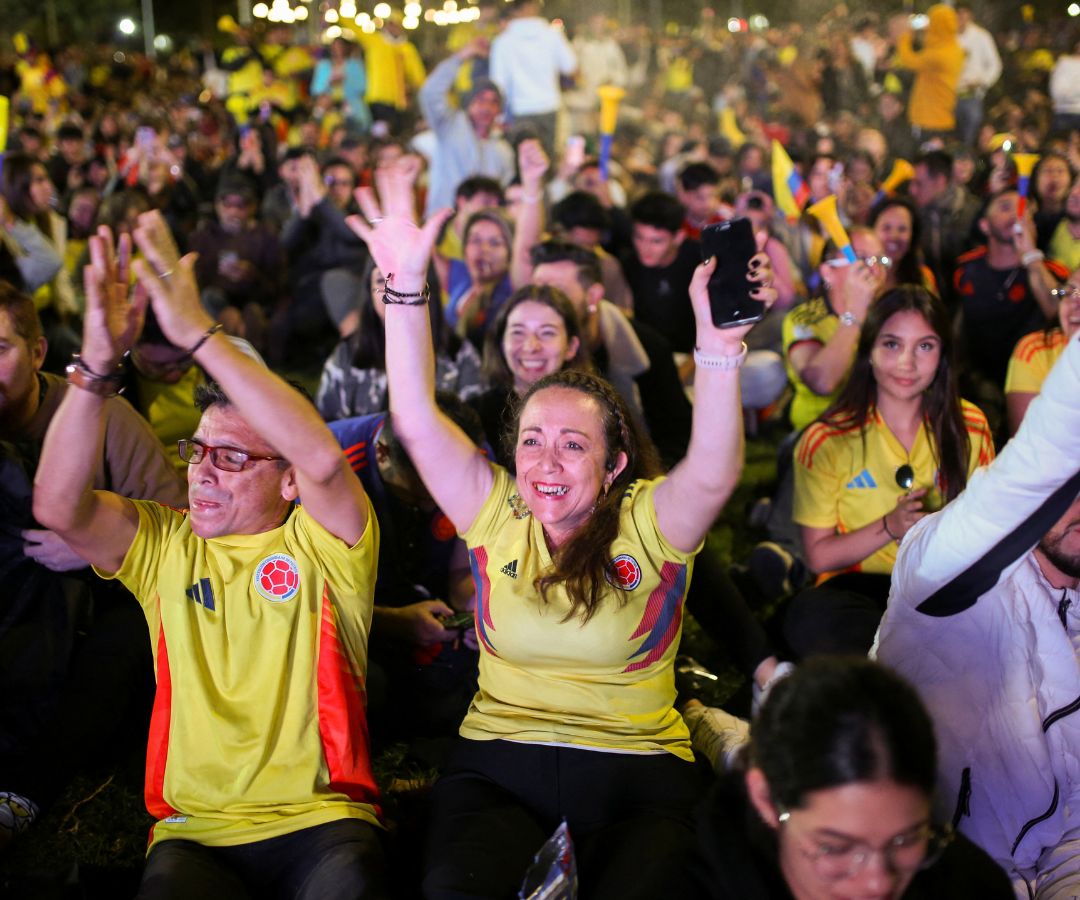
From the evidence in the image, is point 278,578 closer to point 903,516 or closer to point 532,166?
point 903,516

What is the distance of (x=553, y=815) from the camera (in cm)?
251

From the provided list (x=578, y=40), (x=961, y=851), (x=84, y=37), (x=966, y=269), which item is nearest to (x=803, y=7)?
(x=578, y=40)

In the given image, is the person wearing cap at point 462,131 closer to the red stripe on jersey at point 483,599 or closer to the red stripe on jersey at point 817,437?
the red stripe on jersey at point 817,437

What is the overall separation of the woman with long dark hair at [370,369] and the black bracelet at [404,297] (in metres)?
1.84

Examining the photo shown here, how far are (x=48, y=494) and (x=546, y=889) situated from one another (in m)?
1.34

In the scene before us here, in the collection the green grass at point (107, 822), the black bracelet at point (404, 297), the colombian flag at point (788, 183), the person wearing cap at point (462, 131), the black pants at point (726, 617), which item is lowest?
the green grass at point (107, 822)

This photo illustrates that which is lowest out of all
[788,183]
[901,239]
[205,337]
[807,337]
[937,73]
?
[807,337]

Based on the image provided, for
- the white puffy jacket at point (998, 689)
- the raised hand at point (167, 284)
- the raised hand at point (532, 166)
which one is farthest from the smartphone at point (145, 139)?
the white puffy jacket at point (998, 689)

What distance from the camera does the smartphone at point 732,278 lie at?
2326 mm

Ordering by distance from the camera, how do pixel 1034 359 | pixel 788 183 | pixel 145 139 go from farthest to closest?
pixel 145 139, pixel 788 183, pixel 1034 359

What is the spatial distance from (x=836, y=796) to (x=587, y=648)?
87 centimetres

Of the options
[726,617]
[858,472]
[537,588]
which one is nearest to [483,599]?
[537,588]

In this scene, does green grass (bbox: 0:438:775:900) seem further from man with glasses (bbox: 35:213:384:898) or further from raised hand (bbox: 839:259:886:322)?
raised hand (bbox: 839:259:886:322)

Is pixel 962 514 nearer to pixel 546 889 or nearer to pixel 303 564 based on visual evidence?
pixel 546 889
